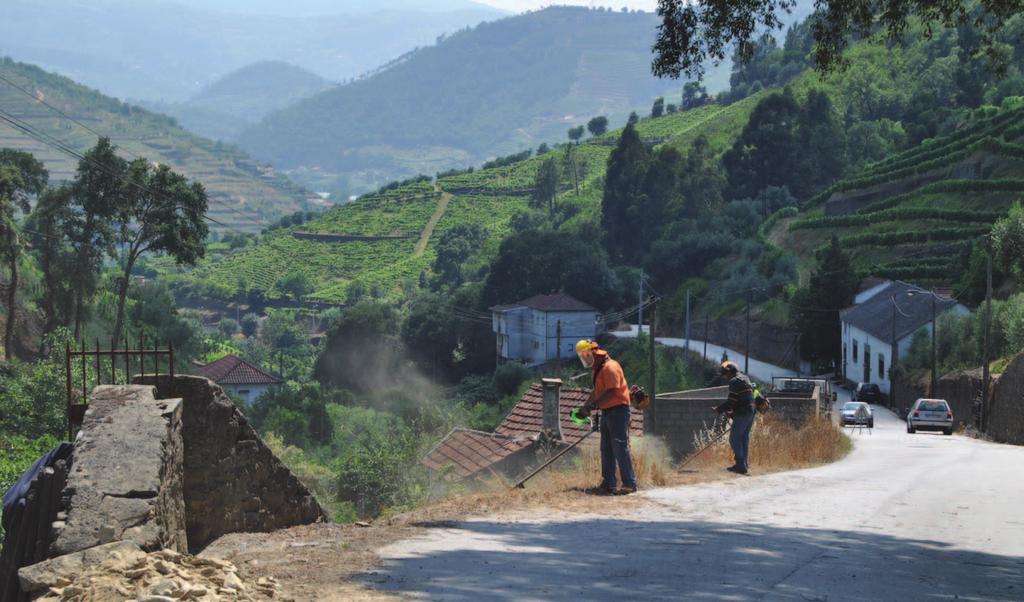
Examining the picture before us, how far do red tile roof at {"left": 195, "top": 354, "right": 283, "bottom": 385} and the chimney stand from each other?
56280 millimetres

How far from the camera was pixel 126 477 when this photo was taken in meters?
8.48

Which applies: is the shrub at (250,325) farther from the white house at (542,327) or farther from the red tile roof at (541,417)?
the red tile roof at (541,417)

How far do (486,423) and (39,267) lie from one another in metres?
21.2

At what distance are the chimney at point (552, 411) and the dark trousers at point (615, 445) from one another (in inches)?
374

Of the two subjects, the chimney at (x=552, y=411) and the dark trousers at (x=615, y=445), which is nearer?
the dark trousers at (x=615, y=445)

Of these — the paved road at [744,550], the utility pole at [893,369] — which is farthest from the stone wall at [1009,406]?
the utility pole at [893,369]

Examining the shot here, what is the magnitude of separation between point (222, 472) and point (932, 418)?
30.7 m

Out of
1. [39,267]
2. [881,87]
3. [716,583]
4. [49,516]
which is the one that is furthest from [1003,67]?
[881,87]

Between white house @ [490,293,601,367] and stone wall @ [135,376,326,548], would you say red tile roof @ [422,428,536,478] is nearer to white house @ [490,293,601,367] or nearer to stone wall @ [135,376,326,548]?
stone wall @ [135,376,326,548]

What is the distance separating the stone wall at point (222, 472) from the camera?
1077cm

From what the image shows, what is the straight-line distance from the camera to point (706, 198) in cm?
9594

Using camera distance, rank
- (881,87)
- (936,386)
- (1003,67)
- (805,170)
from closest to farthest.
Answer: (1003,67) → (936,386) → (805,170) → (881,87)

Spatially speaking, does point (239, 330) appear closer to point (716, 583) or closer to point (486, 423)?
point (486, 423)

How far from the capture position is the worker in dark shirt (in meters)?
16.0
